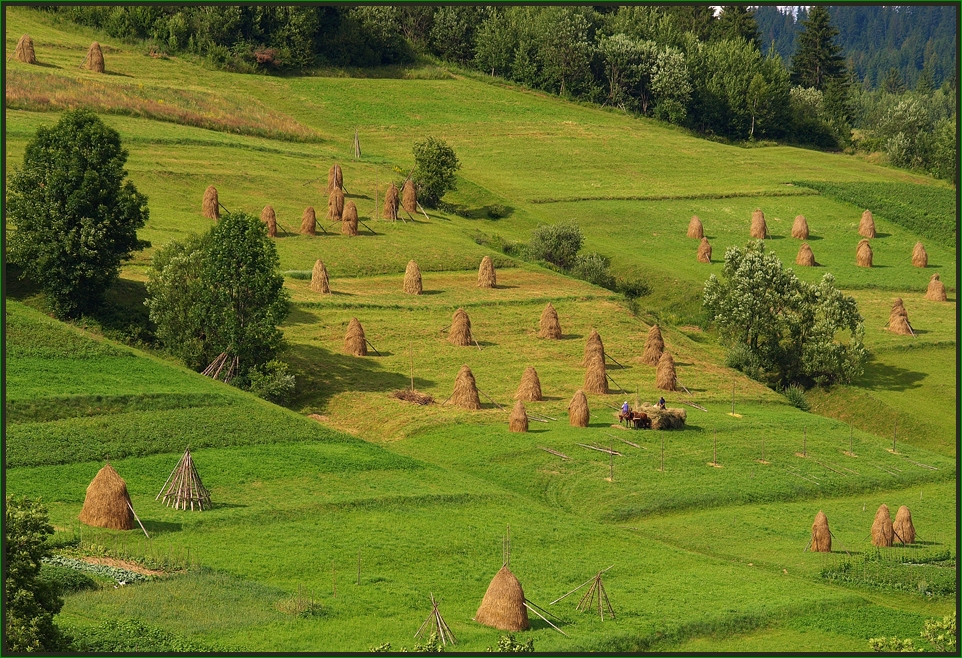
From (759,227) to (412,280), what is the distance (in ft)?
137

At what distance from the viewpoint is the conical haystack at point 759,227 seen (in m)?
137

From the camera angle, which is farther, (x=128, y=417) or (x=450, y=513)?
(x=128, y=417)

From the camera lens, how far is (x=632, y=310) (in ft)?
367

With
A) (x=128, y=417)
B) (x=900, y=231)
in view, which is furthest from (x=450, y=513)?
(x=900, y=231)

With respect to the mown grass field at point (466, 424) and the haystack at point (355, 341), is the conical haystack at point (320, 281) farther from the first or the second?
the haystack at point (355, 341)

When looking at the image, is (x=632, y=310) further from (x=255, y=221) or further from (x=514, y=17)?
(x=514, y=17)

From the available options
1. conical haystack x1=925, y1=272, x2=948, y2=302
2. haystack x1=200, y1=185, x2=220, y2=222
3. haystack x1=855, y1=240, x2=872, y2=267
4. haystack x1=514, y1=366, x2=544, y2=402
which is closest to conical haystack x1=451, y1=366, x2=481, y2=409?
haystack x1=514, y1=366, x2=544, y2=402

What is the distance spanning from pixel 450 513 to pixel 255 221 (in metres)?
29.4

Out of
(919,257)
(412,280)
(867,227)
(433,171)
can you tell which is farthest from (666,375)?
(867,227)

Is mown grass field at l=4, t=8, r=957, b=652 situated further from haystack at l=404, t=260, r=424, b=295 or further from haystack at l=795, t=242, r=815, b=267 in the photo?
haystack at l=795, t=242, r=815, b=267

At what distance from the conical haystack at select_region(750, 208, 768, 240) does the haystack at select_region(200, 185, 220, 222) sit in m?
49.0

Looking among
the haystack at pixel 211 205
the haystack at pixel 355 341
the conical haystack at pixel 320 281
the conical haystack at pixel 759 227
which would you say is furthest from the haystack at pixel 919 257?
the haystack at pixel 211 205

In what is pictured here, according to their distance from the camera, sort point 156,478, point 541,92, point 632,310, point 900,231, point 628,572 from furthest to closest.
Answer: point 541,92 < point 900,231 < point 632,310 < point 156,478 < point 628,572

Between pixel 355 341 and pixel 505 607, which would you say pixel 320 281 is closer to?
pixel 355 341
